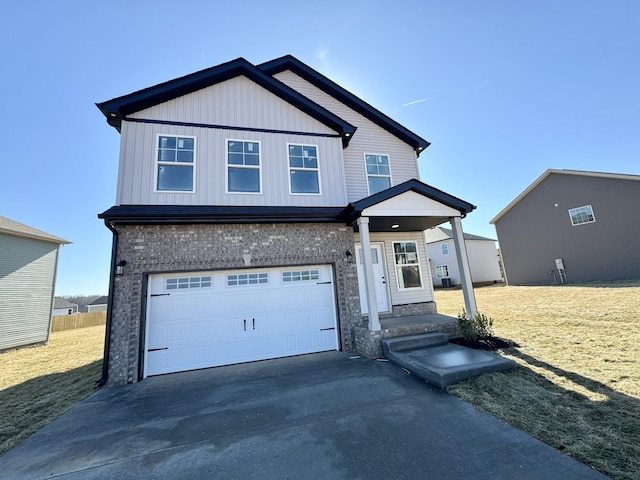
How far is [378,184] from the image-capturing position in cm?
921

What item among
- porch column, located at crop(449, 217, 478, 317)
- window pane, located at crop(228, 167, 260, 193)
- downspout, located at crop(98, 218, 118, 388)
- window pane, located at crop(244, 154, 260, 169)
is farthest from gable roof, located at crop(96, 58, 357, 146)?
porch column, located at crop(449, 217, 478, 317)

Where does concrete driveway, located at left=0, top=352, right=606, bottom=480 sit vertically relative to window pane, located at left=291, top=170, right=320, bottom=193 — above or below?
→ below

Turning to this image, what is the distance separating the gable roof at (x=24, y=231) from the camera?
37.1ft

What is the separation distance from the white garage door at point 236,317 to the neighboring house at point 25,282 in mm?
10477

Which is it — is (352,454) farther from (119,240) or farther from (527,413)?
(119,240)

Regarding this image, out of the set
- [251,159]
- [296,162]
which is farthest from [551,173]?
[251,159]

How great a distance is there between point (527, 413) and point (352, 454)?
8.24 ft

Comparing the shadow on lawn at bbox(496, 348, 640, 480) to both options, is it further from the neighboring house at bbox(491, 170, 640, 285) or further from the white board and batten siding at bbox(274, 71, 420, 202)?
the neighboring house at bbox(491, 170, 640, 285)

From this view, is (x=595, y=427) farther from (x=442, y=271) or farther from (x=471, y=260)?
(x=442, y=271)

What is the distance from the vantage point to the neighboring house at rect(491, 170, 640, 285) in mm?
14688

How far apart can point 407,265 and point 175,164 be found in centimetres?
771

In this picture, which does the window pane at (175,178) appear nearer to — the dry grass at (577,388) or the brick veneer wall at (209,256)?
the brick veneer wall at (209,256)

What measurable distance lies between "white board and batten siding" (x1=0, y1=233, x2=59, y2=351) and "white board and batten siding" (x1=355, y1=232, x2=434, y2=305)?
49.7 ft

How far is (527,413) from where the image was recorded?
3488 millimetres
